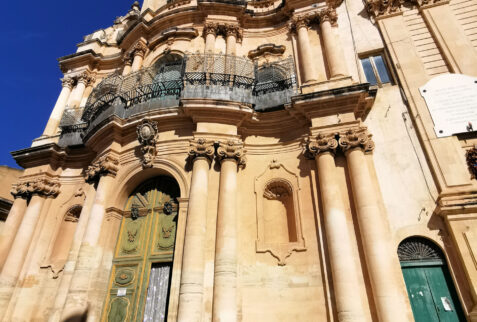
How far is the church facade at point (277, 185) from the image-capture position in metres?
6.91

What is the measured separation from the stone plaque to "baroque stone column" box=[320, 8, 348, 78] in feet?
8.30

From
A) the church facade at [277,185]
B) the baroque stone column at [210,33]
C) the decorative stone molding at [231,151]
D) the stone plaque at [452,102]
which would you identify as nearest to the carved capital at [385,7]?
the church facade at [277,185]

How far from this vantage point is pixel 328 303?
22.2ft

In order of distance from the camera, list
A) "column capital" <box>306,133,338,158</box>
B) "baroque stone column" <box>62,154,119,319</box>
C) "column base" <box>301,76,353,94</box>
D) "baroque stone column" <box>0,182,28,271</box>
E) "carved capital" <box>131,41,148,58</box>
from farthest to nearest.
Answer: "carved capital" <box>131,41,148,58</box> < "baroque stone column" <box>0,182,28,271</box> < "column base" <box>301,76,353,94</box> < "column capital" <box>306,133,338,158</box> < "baroque stone column" <box>62,154,119,319</box>

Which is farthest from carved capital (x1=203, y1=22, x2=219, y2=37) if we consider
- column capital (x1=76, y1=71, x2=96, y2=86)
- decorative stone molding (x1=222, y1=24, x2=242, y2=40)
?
column capital (x1=76, y1=71, x2=96, y2=86)

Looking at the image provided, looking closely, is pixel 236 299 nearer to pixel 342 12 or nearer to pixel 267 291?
pixel 267 291

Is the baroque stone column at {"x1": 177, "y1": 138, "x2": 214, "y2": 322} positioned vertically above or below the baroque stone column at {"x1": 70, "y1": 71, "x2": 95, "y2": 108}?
below

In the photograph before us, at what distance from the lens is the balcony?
9.27 m

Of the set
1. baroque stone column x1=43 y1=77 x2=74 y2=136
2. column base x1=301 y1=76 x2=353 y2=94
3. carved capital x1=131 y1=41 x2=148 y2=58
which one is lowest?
column base x1=301 y1=76 x2=353 y2=94

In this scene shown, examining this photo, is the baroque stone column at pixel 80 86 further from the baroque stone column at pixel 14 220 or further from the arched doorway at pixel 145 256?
the arched doorway at pixel 145 256

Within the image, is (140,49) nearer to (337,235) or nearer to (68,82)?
(68,82)

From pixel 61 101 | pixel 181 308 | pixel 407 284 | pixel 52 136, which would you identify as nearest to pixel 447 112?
pixel 407 284

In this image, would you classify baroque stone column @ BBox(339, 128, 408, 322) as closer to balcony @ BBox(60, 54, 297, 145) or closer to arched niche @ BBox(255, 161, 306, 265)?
arched niche @ BBox(255, 161, 306, 265)

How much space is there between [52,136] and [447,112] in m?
14.9
